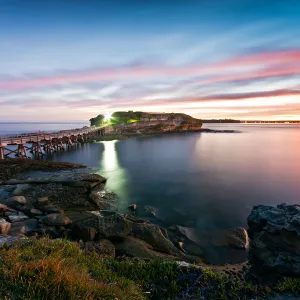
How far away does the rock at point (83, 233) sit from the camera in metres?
8.95

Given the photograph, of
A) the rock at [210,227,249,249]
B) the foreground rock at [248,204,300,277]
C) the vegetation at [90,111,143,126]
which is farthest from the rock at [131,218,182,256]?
the vegetation at [90,111,143,126]

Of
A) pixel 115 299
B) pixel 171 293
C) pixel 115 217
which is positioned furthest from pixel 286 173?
pixel 115 299

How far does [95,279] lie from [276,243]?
8.22 metres

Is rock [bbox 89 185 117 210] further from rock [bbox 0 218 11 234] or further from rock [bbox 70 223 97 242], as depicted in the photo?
rock [bbox 0 218 11 234]

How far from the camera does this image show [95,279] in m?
4.80

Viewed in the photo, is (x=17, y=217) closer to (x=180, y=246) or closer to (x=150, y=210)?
(x=150, y=210)

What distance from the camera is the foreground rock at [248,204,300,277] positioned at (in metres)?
7.94

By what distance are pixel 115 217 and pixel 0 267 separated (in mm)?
5965

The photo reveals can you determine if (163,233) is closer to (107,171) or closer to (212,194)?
(212,194)

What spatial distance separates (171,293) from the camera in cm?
505

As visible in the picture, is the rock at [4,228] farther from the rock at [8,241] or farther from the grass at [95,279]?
the grass at [95,279]

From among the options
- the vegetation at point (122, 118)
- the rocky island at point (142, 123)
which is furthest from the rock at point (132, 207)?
the vegetation at point (122, 118)

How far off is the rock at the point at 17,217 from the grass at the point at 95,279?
15.8ft

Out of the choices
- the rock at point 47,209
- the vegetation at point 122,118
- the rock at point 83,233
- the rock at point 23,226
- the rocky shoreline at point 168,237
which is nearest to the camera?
the rocky shoreline at point 168,237
